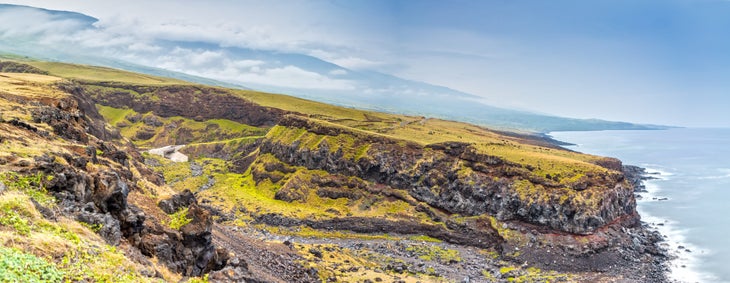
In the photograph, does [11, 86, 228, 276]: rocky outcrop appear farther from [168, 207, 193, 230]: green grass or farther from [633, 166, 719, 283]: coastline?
[633, 166, 719, 283]: coastline

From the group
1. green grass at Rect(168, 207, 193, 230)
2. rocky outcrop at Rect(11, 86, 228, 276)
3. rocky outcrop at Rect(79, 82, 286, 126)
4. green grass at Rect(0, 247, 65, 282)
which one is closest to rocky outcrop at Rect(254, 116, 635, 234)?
rocky outcrop at Rect(79, 82, 286, 126)

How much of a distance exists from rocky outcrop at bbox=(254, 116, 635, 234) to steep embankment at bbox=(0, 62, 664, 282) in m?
0.27

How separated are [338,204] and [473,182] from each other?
29140 millimetres

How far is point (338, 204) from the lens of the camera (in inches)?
3477

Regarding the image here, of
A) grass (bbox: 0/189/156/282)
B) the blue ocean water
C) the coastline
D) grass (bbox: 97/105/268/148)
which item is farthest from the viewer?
grass (bbox: 97/105/268/148)

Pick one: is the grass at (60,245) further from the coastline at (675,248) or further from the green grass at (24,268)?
the coastline at (675,248)

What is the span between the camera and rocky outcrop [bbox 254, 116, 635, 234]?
240ft

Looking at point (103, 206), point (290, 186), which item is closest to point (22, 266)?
point (103, 206)

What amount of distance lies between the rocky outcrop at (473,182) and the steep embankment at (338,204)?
27 cm

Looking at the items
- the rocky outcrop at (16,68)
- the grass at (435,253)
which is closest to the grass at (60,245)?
the grass at (435,253)

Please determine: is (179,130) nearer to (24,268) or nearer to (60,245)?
(60,245)

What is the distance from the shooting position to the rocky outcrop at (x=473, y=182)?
73000 millimetres

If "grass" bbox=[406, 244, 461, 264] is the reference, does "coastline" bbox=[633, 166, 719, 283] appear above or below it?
above

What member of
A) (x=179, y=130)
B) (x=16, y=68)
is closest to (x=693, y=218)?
(x=179, y=130)
